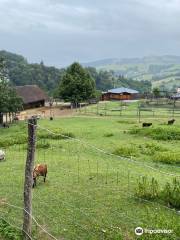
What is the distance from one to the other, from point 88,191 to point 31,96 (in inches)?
2002

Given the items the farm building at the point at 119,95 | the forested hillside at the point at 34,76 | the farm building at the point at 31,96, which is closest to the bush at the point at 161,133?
the farm building at the point at 31,96

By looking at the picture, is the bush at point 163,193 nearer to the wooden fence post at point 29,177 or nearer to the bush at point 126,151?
the wooden fence post at point 29,177

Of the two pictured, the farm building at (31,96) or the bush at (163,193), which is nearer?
the bush at (163,193)

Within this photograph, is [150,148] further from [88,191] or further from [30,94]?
[30,94]

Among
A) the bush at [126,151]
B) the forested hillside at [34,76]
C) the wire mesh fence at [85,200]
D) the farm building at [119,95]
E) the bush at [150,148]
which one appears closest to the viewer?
the wire mesh fence at [85,200]

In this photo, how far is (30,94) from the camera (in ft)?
217

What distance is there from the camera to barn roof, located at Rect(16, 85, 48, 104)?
64.2 m

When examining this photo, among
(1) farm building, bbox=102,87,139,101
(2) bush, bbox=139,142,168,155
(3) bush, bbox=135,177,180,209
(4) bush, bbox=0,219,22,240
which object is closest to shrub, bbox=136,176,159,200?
(3) bush, bbox=135,177,180,209

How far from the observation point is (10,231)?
39.2 ft

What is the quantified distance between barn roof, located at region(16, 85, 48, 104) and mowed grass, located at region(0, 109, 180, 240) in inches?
1413

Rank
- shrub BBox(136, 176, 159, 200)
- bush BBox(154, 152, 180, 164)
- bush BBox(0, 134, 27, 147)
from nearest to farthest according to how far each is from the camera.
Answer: shrub BBox(136, 176, 159, 200)
bush BBox(154, 152, 180, 164)
bush BBox(0, 134, 27, 147)

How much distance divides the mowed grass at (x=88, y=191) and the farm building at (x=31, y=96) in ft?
118

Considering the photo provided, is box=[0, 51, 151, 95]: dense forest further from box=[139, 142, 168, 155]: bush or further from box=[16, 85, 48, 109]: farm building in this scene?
box=[139, 142, 168, 155]: bush

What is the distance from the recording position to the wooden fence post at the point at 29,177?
10.6 metres
